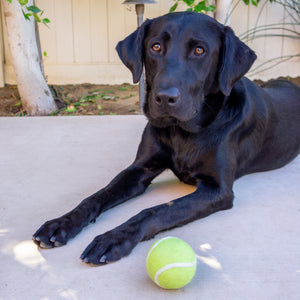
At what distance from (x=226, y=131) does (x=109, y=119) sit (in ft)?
6.05

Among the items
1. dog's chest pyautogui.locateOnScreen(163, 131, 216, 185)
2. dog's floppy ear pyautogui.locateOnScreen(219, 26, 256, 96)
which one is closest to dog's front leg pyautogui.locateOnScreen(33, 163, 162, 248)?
dog's chest pyautogui.locateOnScreen(163, 131, 216, 185)

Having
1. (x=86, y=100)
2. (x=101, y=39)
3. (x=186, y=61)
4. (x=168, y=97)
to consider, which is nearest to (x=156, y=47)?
(x=186, y=61)

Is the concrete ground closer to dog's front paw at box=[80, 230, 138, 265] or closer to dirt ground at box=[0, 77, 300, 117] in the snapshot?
dog's front paw at box=[80, 230, 138, 265]

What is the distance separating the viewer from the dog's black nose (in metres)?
1.98

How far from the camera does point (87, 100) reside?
5047 millimetres

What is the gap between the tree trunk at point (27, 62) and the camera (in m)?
4.12

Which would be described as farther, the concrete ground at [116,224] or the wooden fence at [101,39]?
the wooden fence at [101,39]

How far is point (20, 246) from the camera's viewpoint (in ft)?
5.96

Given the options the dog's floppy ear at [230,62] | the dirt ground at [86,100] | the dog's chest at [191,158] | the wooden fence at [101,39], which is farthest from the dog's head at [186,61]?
the wooden fence at [101,39]

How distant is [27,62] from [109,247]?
119 inches

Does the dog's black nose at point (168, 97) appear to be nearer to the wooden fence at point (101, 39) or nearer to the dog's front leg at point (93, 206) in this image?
the dog's front leg at point (93, 206)

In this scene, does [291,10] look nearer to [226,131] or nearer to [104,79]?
[104,79]

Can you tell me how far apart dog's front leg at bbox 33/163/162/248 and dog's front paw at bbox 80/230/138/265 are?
174 mm

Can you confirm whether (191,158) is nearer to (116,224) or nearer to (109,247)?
(116,224)
